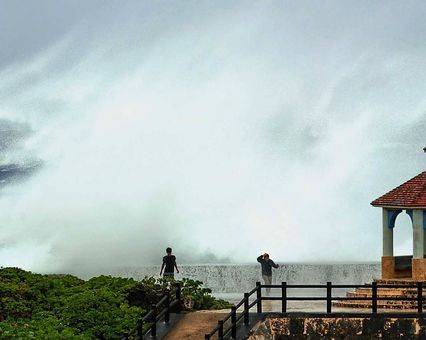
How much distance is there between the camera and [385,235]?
114ft

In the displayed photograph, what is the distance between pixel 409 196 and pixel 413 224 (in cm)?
75

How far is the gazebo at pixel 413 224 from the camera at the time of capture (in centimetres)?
3322

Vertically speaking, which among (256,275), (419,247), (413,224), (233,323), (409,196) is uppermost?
(256,275)

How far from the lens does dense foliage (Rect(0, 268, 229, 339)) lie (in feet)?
96.3

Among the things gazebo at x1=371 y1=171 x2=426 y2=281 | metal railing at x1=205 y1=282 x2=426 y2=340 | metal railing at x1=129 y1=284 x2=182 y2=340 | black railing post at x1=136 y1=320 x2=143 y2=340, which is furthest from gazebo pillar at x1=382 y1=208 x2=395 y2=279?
black railing post at x1=136 y1=320 x2=143 y2=340

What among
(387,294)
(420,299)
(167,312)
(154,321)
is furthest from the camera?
(387,294)

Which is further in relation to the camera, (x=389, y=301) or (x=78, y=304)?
(x=389, y=301)

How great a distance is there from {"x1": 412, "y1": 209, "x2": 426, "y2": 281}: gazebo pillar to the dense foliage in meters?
4.98

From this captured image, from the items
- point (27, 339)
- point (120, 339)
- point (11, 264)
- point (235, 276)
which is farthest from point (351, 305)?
point (11, 264)

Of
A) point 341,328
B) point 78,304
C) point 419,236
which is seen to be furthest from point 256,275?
point 341,328

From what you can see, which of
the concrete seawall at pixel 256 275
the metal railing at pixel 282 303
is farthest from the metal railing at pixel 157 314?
the concrete seawall at pixel 256 275

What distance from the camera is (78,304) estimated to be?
Result: 3061 cm

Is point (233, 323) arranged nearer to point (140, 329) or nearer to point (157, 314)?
point (140, 329)

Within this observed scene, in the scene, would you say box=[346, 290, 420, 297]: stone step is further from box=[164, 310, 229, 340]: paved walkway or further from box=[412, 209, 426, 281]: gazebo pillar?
box=[164, 310, 229, 340]: paved walkway
